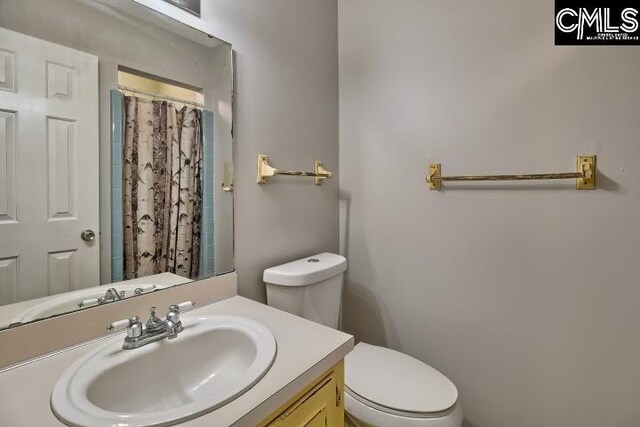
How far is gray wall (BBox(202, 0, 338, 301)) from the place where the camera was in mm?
1206

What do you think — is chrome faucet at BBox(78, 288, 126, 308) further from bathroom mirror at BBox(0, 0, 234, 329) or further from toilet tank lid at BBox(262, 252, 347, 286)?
toilet tank lid at BBox(262, 252, 347, 286)

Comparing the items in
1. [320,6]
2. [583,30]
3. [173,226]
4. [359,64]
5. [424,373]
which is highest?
[320,6]

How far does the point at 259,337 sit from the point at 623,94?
4.77 ft

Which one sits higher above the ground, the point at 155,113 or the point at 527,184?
the point at 155,113

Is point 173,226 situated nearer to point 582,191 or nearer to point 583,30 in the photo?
point 582,191

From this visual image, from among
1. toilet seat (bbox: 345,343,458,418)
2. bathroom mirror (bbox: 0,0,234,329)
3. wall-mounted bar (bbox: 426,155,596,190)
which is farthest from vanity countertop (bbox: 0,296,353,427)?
wall-mounted bar (bbox: 426,155,596,190)

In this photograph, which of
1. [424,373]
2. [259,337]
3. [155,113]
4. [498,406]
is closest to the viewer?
[259,337]

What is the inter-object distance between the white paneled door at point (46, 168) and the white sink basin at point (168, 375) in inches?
9.5

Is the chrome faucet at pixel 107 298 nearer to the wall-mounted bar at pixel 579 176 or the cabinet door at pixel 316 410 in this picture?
the cabinet door at pixel 316 410

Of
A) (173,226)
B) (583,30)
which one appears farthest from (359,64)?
(173,226)

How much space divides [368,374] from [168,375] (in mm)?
734

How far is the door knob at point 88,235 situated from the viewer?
84 centimetres

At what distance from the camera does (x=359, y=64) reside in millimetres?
1658

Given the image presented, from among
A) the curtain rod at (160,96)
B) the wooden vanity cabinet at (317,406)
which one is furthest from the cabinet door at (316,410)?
the curtain rod at (160,96)
